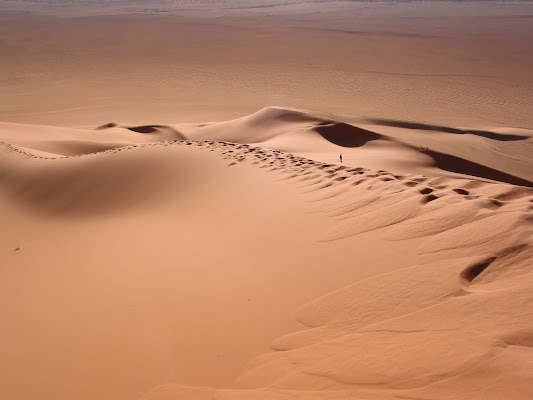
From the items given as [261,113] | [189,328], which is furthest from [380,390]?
[261,113]

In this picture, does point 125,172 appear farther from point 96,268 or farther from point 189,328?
point 189,328

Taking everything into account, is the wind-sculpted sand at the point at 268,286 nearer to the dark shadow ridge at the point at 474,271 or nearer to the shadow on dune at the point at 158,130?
the dark shadow ridge at the point at 474,271

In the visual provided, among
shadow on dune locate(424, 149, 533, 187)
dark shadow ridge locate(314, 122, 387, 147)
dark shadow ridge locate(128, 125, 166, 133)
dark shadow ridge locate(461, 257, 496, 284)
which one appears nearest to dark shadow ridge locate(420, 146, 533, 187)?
shadow on dune locate(424, 149, 533, 187)

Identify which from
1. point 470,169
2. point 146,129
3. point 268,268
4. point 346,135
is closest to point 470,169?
point 470,169

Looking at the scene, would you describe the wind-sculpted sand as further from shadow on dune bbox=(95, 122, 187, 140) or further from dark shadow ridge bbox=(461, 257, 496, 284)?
shadow on dune bbox=(95, 122, 187, 140)

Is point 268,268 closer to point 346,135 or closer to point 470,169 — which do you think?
point 470,169

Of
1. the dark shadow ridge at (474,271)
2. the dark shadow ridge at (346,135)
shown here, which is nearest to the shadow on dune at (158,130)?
the dark shadow ridge at (346,135)
